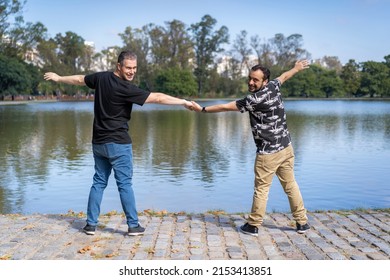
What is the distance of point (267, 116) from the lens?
507 centimetres

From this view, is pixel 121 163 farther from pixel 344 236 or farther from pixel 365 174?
pixel 365 174

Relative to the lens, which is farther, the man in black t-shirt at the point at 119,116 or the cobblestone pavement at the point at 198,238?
the man in black t-shirt at the point at 119,116

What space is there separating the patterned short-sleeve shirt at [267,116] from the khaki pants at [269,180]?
0.09m

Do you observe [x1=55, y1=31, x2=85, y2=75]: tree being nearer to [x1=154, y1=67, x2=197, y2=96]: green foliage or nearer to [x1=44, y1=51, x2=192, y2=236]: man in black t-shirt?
[x1=154, y1=67, x2=197, y2=96]: green foliage

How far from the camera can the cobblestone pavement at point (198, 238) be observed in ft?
14.4

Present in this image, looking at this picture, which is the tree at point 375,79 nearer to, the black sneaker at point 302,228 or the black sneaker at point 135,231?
the black sneaker at point 302,228

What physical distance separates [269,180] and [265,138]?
46 centimetres

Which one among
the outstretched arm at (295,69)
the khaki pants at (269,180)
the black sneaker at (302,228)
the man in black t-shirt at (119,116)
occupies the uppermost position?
the outstretched arm at (295,69)

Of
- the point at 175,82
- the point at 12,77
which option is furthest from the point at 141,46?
the point at 12,77

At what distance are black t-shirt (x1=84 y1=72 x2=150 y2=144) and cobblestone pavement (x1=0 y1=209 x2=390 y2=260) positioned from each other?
1.05 metres

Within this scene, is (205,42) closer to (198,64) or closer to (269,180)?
(198,64)

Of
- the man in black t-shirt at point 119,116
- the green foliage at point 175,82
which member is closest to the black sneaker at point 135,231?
the man in black t-shirt at point 119,116

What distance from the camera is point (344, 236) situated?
4.95m
